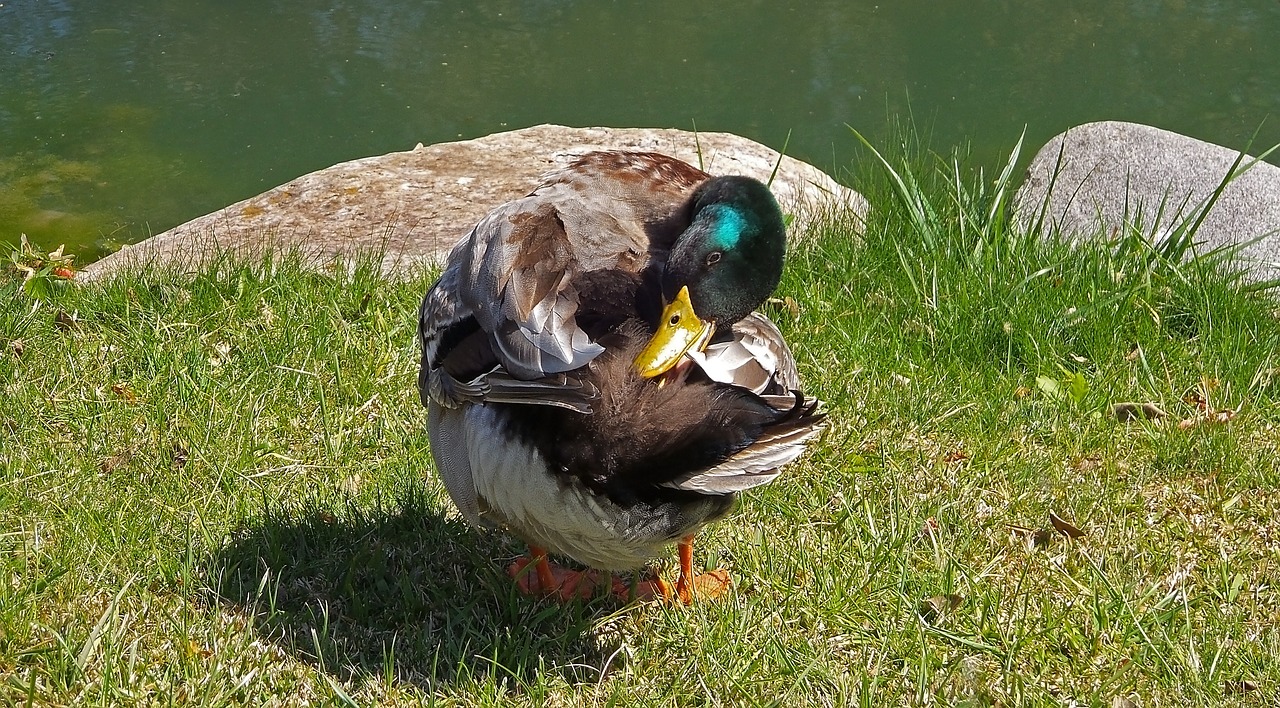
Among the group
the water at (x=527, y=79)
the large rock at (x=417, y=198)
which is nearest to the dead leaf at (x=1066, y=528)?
the large rock at (x=417, y=198)

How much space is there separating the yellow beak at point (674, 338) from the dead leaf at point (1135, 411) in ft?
6.64

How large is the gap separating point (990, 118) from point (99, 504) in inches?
255

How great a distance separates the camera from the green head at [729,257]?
2.71 m

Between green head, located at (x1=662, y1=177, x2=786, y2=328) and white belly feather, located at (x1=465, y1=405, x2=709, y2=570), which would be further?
green head, located at (x1=662, y1=177, x2=786, y2=328)

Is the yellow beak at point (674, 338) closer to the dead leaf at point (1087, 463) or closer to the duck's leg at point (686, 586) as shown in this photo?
the duck's leg at point (686, 586)

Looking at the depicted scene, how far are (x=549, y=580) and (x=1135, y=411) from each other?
2100 millimetres

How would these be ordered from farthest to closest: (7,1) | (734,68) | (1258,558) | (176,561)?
1. (7,1)
2. (734,68)
3. (1258,558)
4. (176,561)

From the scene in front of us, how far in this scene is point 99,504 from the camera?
3479mm

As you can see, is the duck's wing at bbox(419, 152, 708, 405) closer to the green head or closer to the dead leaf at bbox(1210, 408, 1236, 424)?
the green head

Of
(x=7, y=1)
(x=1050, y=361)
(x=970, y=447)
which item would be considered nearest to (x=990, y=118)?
(x=1050, y=361)

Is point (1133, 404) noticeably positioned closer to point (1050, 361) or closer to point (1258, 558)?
point (1050, 361)

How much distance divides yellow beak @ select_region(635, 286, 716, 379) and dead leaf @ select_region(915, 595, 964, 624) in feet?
3.39

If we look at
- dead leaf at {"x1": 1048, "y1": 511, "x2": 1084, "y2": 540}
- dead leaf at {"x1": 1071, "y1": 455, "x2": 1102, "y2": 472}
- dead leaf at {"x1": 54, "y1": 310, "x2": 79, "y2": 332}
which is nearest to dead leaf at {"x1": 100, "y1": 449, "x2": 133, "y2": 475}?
dead leaf at {"x1": 54, "y1": 310, "x2": 79, "y2": 332}

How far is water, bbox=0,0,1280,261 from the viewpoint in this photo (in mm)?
7797
